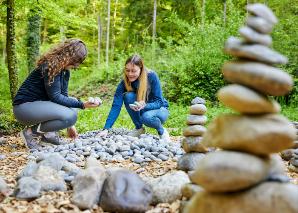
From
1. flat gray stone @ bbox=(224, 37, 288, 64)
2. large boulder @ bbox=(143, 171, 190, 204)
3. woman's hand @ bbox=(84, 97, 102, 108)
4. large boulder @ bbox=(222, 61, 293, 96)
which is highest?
flat gray stone @ bbox=(224, 37, 288, 64)

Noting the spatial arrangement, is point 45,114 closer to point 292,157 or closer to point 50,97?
point 50,97

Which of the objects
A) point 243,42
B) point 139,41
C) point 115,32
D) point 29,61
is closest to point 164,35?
point 139,41

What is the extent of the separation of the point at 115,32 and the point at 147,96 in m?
27.5

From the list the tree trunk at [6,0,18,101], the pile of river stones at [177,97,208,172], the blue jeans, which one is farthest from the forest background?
the pile of river stones at [177,97,208,172]

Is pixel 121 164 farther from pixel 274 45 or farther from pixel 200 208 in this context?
pixel 274 45

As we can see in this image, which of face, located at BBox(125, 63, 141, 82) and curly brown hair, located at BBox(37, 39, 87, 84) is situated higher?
curly brown hair, located at BBox(37, 39, 87, 84)

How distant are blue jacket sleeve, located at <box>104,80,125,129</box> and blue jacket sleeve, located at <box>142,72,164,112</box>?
36 cm

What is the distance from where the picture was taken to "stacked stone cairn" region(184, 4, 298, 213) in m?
2.26

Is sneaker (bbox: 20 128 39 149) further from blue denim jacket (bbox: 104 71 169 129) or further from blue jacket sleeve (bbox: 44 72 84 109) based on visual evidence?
blue denim jacket (bbox: 104 71 169 129)

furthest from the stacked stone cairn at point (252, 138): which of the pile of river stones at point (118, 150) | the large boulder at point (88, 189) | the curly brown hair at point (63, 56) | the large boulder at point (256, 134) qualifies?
the curly brown hair at point (63, 56)

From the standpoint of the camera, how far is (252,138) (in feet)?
7.48

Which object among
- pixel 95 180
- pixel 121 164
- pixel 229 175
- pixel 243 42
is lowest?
pixel 121 164

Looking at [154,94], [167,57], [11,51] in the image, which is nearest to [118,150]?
[154,94]

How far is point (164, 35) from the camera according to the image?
1075 inches
